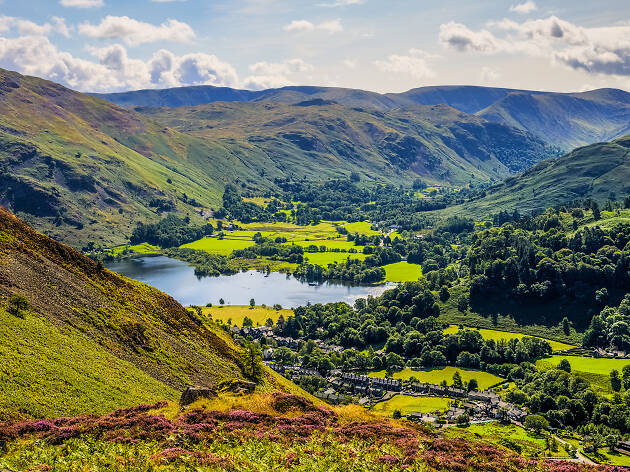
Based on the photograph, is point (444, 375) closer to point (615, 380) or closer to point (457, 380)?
point (457, 380)

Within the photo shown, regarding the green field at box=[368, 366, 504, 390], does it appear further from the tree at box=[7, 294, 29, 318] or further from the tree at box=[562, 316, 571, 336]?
the tree at box=[7, 294, 29, 318]

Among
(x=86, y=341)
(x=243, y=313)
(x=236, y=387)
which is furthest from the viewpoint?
(x=243, y=313)

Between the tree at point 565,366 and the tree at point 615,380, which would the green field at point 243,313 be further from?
the tree at point 615,380

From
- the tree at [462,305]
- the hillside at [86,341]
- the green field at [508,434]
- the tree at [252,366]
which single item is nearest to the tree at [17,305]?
the hillside at [86,341]

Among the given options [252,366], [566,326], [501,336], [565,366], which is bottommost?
[565,366]

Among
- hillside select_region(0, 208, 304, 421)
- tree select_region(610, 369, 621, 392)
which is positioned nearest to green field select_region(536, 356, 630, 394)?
tree select_region(610, 369, 621, 392)

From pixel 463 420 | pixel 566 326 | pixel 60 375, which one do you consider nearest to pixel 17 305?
pixel 60 375

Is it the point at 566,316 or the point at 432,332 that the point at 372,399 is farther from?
the point at 566,316

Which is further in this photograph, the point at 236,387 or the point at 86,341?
the point at 86,341
